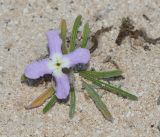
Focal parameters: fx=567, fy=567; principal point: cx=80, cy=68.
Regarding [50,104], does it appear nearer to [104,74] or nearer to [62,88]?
[62,88]

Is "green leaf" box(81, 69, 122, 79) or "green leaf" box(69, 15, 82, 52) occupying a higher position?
"green leaf" box(69, 15, 82, 52)

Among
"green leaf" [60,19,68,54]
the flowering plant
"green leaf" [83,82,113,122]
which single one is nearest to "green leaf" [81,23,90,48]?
the flowering plant

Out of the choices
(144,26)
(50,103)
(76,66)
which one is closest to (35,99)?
(50,103)

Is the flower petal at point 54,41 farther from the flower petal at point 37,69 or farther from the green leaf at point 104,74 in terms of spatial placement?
the green leaf at point 104,74

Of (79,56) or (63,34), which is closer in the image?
(79,56)

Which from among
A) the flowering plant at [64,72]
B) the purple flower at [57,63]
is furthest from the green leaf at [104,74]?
the purple flower at [57,63]


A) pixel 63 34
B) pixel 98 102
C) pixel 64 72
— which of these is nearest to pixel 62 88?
pixel 64 72

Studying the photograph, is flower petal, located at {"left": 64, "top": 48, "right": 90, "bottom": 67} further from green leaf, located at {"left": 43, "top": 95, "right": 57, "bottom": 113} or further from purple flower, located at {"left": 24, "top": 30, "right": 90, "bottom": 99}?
green leaf, located at {"left": 43, "top": 95, "right": 57, "bottom": 113}
